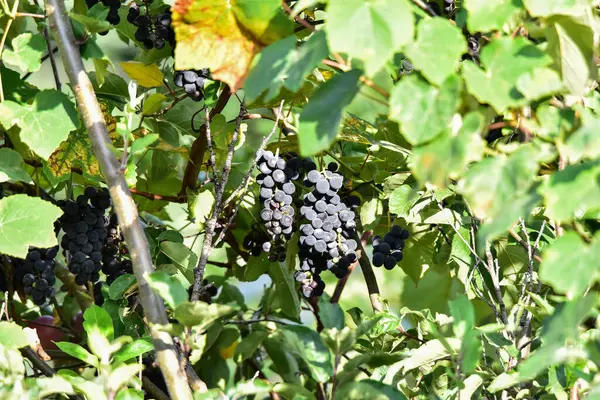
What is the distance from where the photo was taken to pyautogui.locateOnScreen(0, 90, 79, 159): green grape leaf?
104 cm

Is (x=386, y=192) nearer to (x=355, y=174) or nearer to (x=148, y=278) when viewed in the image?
(x=355, y=174)

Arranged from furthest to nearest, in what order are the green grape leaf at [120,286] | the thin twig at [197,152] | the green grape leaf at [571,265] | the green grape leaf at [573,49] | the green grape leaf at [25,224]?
the thin twig at [197,152]
the green grape leaf at [120,286]
the green grape leaf at [25,224]
the green grape leaf at [573,49]
the green grape leaf at [571,265]

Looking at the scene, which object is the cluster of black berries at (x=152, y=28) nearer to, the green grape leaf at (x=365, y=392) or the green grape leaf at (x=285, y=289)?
the green grape leaf at (x=285, y=289)

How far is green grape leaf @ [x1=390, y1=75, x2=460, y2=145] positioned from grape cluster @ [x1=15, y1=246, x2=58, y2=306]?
0.87 metres

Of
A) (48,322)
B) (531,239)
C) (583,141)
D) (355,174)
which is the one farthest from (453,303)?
(48,322)

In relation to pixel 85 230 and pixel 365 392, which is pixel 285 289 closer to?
pixel 85 230

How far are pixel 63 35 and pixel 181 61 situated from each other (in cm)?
18

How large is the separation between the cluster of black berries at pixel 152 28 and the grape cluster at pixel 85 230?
285 mm

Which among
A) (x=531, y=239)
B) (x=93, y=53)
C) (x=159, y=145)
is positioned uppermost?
(x=93, y=53)

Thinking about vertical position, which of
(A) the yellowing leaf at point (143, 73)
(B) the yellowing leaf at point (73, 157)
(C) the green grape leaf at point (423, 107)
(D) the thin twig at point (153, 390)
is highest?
(C) the green grape leaf at point (423, 107)

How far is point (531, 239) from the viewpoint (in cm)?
122

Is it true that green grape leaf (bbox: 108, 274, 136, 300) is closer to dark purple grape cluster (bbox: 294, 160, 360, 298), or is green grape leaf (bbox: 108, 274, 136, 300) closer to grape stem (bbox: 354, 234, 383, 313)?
dark purple grape cluster (bbox: 294, 160, 360, 298)

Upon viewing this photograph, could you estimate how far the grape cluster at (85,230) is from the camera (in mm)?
1316

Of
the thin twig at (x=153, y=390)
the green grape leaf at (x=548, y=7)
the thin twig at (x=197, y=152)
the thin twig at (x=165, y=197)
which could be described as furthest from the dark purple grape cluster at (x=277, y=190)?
the green grape leaf at (x=548, y=7)
